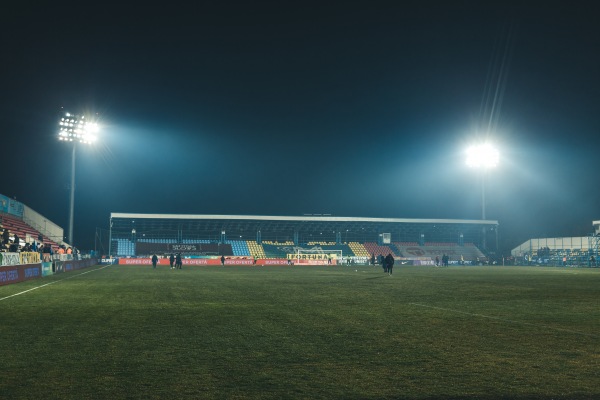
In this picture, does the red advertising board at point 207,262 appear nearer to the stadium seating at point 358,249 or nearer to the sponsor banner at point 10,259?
the stadium seating at point 358,249

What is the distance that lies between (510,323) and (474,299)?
6.77 metres

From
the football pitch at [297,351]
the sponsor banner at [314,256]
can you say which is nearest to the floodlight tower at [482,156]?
the sponsor banner at [314,256]

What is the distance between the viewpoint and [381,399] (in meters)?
5.97

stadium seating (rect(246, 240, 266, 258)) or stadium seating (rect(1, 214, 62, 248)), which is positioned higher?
stadium seating (rect(1, 214, 62, 248))

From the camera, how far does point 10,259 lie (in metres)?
29.4

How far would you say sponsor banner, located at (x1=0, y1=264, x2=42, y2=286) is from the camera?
2789cm

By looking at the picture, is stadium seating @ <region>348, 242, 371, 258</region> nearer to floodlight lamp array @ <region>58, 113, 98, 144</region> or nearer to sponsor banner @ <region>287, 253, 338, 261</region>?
sponsor banner @ <region>287, 253, 338, 261</region>

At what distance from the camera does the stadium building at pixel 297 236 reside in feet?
281

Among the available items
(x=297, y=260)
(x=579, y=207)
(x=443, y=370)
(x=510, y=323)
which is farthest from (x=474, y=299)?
(x=579, y=207)

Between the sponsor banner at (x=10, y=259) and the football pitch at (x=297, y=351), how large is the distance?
42.8 feet

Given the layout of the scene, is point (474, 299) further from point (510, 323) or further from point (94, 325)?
point (94, 325)

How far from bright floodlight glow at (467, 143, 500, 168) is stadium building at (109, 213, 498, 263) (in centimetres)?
1739

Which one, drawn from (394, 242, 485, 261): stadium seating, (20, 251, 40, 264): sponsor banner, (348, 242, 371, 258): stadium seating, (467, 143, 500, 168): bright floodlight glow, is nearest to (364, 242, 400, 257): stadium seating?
(348, 242, 371, 258): stadium seating

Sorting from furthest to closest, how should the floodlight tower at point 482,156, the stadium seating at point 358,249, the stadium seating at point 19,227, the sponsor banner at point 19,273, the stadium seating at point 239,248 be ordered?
the stadium seating at point 358,249
the stadium seating at point 239,248
the floodlight tower at point 482,156
the stadium seating at point 19,227
the sponsor banner at point 19,273
